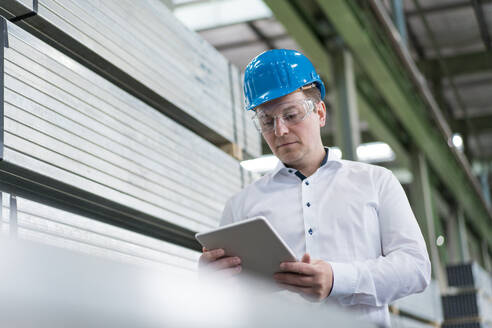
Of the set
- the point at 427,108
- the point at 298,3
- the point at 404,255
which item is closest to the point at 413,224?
the point at 404,255

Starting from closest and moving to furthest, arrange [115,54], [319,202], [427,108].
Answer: [319,202], [115,54], [427,108]

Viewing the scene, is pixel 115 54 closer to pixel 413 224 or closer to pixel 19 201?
pixel 19 201

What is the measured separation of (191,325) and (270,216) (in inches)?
59.9

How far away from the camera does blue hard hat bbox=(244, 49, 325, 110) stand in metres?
2.06

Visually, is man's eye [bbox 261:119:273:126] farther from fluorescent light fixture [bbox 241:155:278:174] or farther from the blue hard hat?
fluorescent light fixture [bbox 241:155:278:174]

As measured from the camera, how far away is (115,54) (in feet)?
7.88

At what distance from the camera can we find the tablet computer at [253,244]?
1598 mm

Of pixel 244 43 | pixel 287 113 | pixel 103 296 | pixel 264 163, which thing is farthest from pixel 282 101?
pixel 264 163

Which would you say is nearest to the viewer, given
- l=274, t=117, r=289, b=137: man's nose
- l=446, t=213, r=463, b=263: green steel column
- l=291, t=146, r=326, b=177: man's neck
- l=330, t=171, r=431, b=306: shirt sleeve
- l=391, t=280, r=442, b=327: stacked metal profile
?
l=330, t=171, r=431, b=306: shirt sleeve

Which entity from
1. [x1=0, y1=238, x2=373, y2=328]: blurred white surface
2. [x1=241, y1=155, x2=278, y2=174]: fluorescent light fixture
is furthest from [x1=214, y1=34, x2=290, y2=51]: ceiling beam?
[x1=0, y1=238, x2=373, y2=328]: blurred white surface

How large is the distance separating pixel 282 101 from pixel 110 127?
27.8 inches

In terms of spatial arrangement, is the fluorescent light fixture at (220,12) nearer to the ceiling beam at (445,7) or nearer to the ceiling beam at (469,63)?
the ceiling beam at (445,7)

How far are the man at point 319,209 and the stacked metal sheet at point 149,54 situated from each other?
2.01 ft

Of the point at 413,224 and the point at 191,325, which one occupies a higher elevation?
the point at 413,224
